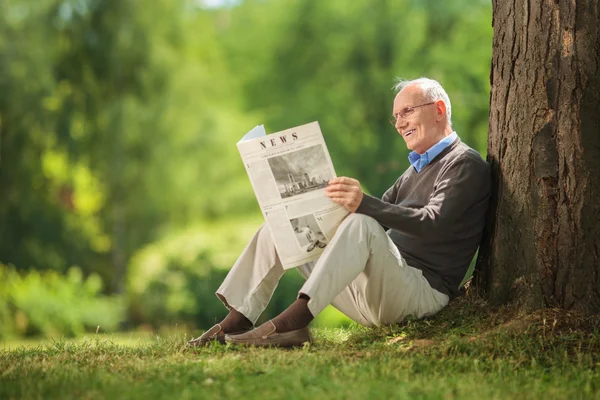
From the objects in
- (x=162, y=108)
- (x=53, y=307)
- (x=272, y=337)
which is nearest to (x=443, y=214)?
(x=272, y=337)

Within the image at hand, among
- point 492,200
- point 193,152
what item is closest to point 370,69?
point 193,152

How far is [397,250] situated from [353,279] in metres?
0.28

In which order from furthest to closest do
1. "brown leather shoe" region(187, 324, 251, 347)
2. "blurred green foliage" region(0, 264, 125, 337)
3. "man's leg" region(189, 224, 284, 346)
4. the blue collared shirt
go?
"blurred green foliage" region(0, 264, 125, 337), the blue collared shirt, "man's leg" region(189, 224, 284, 346), "brown leather shoe" region(187, 324, 251, 347)

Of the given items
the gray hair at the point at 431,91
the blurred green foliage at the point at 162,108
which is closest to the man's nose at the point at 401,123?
the gray hair at the point at 431,91

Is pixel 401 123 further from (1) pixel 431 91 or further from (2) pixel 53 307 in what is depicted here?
(2) pixel 53 307

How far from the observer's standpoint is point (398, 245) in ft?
14.1

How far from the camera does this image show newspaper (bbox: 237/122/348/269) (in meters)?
3.89

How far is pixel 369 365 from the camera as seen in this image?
3549 millimetres

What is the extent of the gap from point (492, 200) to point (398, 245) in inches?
21.6

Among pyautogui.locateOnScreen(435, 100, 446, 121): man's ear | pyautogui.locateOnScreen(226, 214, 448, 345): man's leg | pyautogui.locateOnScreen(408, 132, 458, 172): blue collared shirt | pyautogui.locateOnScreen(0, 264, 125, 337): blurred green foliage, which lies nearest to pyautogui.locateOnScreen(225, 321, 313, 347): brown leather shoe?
pyautogui.locateOnScreen(226, 214, 448, 345): man's leg

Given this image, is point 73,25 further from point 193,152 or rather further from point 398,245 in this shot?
point 398,245

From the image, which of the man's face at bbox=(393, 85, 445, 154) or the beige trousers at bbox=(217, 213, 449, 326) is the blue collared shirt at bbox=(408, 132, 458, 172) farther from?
the beige trousers at bbox=(217, 213, 449, 326)

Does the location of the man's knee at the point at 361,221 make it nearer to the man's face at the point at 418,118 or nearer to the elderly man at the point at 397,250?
the elderly man at the point at 397,250

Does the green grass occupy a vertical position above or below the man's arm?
below
